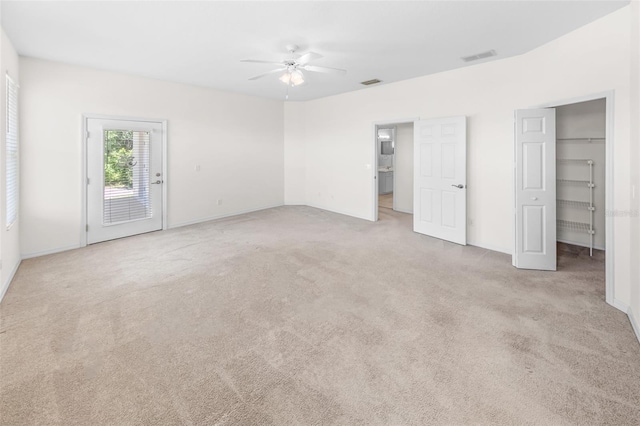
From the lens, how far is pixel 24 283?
3.47 meters

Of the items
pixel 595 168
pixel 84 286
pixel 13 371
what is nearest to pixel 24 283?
pixel 84 286

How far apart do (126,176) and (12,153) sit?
1.57 m

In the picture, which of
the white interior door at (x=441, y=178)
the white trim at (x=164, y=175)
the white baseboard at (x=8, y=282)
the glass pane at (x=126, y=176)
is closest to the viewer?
the white baseboard at (x=8, y=282)

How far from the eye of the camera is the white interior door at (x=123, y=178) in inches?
196

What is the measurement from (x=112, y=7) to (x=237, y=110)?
13.2ft

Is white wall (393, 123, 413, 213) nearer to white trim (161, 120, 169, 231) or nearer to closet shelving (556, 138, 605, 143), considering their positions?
closet shelving (556, 138, 605, 143)

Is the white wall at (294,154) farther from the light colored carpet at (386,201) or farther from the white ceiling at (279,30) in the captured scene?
the white ceiling at (279,30)

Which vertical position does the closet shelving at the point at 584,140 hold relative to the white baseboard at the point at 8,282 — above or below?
above

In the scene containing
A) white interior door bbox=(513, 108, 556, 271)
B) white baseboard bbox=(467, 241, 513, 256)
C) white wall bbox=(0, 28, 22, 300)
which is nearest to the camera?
white wall bbox=(0, 28, 22, 300)

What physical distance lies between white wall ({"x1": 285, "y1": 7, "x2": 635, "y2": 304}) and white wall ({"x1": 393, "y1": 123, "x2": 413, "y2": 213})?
4.84 ft

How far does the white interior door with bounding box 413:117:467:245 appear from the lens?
496 cm

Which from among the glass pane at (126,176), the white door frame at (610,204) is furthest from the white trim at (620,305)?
the glass pane at (126,176)

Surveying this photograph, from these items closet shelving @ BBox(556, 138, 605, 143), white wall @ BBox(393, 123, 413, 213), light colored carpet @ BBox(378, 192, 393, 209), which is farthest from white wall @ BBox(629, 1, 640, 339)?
light colored carpet @ BBox(378, 192, 393, 209)

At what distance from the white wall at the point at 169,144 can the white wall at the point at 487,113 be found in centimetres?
120
